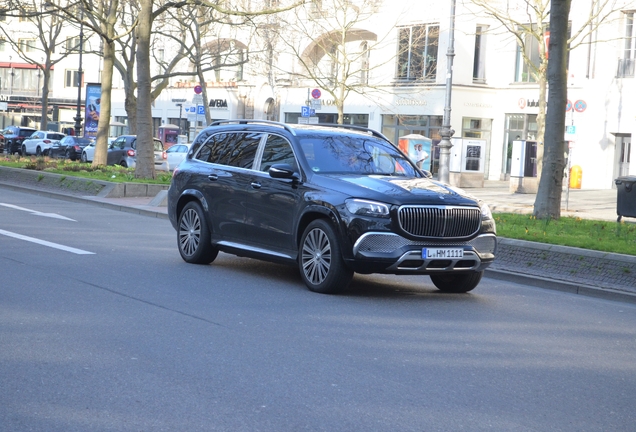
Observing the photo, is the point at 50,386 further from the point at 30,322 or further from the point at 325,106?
the point at 325,106

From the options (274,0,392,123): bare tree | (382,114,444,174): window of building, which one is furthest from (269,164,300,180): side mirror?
(382,114,444,174): window of building

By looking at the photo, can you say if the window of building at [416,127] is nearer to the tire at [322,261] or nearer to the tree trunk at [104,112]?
the tree trunk at [104,112]

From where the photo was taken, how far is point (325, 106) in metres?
53.0

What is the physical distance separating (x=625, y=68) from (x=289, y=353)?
36050 mm

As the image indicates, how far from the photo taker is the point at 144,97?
82.4 ft

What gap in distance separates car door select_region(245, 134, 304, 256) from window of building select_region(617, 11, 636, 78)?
3161 centimetres

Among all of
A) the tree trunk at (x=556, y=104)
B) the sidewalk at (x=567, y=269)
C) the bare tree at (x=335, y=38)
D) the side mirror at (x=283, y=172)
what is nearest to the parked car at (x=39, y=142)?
the bare tree at (x=335, y=38)

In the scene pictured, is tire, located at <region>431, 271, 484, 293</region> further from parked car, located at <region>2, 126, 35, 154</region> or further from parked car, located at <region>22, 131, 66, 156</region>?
parked car, located at <region>2, 126, 35, 154</region>

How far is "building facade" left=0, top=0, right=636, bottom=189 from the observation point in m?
39.6

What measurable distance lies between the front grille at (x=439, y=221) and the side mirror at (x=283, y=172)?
152 cm

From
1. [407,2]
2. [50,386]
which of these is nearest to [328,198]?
[50,386]

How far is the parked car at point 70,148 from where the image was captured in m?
50.0

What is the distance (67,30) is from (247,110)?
32.7 m

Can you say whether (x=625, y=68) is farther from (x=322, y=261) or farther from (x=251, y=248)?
(x=322, y=261)
